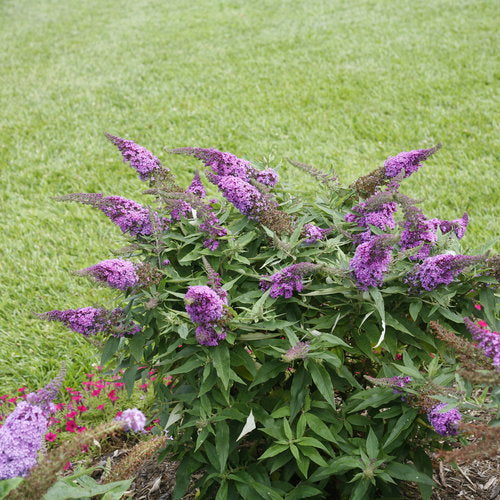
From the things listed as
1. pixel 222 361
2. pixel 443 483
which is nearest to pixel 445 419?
pixel 222 361

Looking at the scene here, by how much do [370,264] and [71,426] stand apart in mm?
2261

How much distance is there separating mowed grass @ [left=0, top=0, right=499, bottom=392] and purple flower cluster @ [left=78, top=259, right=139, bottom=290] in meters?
1.28

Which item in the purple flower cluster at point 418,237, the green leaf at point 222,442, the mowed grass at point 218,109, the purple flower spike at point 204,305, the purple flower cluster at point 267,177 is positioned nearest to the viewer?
the purple flower spike at point 204,305

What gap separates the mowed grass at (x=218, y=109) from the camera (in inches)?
208

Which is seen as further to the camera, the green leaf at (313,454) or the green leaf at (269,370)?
the green leaf at (269,370)

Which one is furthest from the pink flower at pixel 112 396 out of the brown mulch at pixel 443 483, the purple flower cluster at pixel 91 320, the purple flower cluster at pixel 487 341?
the purple flower cluster at pixel 487 341

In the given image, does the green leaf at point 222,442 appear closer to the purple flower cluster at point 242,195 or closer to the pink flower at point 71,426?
the purple flower cluster at point 242,195

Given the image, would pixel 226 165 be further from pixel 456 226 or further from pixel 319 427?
pixel 319 427

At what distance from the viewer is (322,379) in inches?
88.7

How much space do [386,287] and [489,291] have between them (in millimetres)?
389

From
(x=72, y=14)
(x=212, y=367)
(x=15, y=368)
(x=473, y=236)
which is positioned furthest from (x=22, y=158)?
(x=72, y=14)

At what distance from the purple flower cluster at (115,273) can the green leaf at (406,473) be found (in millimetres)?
1163

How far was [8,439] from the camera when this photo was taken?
173 cm

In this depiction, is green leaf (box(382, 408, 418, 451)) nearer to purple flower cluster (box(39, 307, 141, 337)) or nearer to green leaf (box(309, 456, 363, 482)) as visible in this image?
green leaf (box(309, 456, 363, 482))
